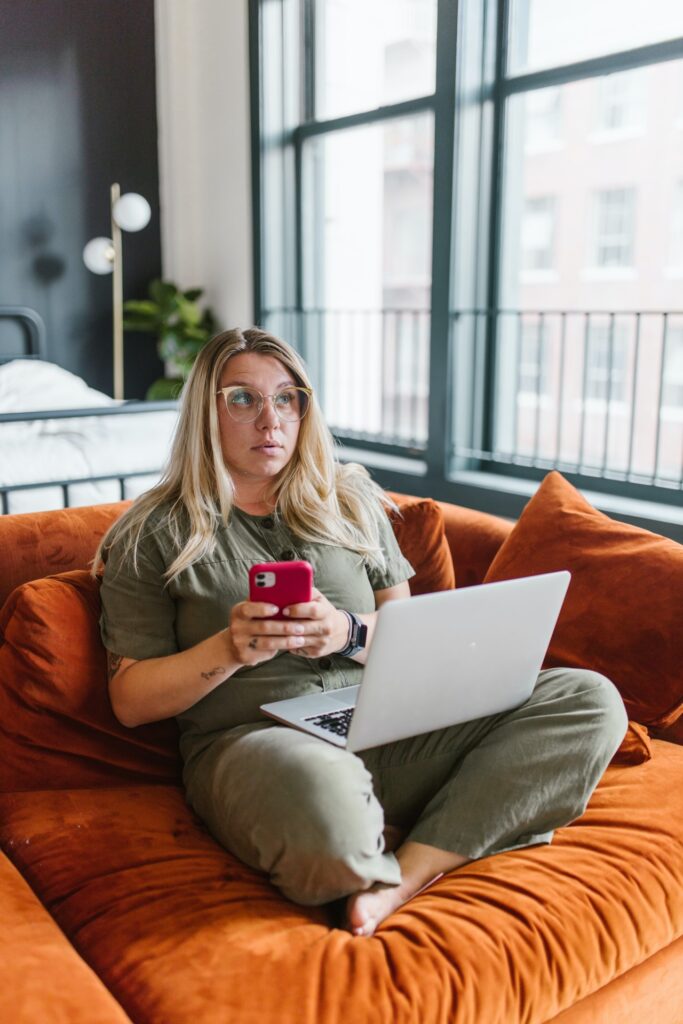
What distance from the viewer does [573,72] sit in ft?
9.40

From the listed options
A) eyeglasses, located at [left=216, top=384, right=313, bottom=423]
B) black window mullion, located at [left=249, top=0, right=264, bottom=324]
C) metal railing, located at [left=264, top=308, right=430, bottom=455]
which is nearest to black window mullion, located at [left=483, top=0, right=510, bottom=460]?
metal railing, located at [left=264, top=308, right=430, bottom=455]

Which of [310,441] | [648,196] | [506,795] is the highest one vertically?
[648,196]

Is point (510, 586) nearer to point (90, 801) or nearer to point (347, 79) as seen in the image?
point (90, 801)

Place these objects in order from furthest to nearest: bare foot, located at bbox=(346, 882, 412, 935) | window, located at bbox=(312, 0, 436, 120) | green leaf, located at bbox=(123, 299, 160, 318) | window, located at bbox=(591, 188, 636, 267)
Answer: green leaf, located at bbox=(123, 299, 160, 318) → window, located at bbox=(312, 0, 436, 120) → window, located at bbox=(591, 188, 636, 267) → bare foot, located at bbox=(346, 882, 412, 935)

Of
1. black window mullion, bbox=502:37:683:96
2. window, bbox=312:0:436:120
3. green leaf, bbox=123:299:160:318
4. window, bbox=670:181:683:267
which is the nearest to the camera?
black window mullion, bbox=502:37:683:96

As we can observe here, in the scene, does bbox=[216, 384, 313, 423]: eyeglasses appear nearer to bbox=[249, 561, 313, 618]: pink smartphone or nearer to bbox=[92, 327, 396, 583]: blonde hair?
bbox=[92, 327, 396, 583]: blonde hair

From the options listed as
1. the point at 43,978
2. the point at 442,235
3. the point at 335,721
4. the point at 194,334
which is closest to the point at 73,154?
the point at 194,334

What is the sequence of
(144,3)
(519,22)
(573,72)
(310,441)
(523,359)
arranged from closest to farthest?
(310,441), (573,72), (519,22), (523,359), (144,3)

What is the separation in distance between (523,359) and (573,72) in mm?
945

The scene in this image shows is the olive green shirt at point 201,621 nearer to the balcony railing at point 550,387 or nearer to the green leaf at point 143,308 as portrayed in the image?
the balcony railing at point 550,387

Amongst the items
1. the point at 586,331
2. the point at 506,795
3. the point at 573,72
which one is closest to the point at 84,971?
the point at 506,795

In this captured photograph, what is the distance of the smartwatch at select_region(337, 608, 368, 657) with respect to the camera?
141 cm

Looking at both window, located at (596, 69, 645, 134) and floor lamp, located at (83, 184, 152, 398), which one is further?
floor lamp, located at (83, 184, 152, 398)

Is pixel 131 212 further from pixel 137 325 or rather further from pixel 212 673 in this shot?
pixel 212 673
